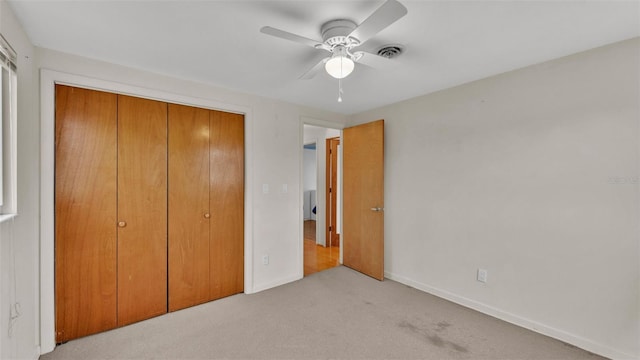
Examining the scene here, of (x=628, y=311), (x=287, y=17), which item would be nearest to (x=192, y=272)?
(x=287, y=17)

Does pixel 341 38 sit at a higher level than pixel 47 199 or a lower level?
higher

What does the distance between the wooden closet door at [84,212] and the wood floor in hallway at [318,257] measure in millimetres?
2149

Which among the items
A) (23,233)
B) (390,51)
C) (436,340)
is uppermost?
(390,51)

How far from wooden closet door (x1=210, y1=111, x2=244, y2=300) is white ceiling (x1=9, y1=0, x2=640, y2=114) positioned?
1.80 ft

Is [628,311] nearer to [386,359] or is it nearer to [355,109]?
[386,359]

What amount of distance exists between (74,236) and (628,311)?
13.2 feet

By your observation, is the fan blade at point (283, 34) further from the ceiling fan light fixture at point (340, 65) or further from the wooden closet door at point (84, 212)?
the wooden closet door at point (84, 212)

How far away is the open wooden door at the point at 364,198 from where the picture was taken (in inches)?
132

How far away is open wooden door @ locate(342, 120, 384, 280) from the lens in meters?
3.35

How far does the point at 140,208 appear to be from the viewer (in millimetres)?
2352

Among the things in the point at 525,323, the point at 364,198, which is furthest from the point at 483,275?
the point at 364,198

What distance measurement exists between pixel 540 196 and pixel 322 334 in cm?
212

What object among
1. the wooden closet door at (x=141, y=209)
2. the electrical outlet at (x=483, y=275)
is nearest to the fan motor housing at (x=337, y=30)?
the wooden closet door at (x=141, y=209)

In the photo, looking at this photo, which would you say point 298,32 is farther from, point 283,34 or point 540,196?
point 540,196
